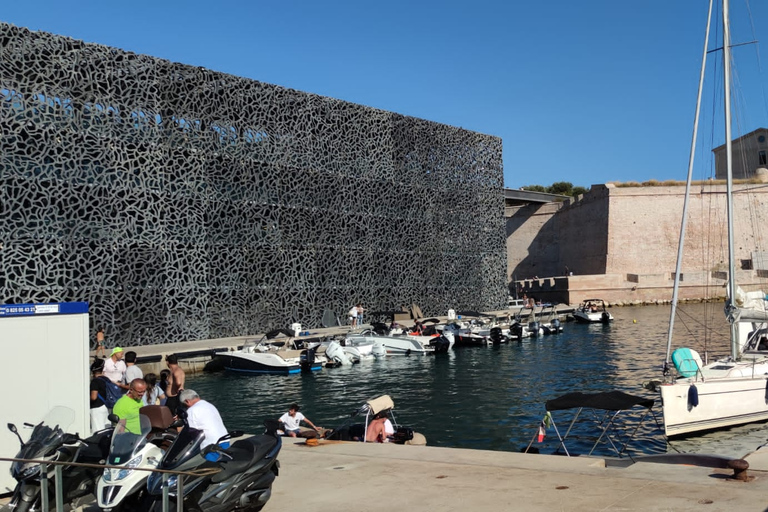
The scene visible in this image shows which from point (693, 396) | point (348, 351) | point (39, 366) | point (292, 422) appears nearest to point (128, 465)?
point (39, 366)

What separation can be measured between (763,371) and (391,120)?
101ft

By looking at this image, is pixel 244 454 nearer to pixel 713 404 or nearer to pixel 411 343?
pixel 713 404

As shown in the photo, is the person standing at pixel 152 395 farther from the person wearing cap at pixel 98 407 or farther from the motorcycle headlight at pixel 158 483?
the motorcycle headlight at pixel 158 483

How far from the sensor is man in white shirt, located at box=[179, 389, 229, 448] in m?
7.42

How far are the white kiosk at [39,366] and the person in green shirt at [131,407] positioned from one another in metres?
0.57

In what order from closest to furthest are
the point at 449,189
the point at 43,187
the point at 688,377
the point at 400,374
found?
the point at 688,377
the point at 400,374
the point at 43,187
the point at 449,189

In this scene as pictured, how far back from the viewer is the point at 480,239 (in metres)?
49.9

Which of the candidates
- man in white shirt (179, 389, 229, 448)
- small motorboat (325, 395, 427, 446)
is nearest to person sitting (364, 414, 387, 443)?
small motorboat (325, 395, 427, 446)

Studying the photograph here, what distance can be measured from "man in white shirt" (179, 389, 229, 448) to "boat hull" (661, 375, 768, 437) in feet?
33.5

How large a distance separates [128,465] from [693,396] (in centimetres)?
1203

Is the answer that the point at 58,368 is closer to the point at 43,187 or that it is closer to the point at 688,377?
the point at 688,377

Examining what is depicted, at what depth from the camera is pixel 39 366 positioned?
8.41m

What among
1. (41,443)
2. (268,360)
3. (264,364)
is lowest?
(264,364)

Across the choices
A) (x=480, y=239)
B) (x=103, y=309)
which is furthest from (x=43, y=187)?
(x=480, y=239)
